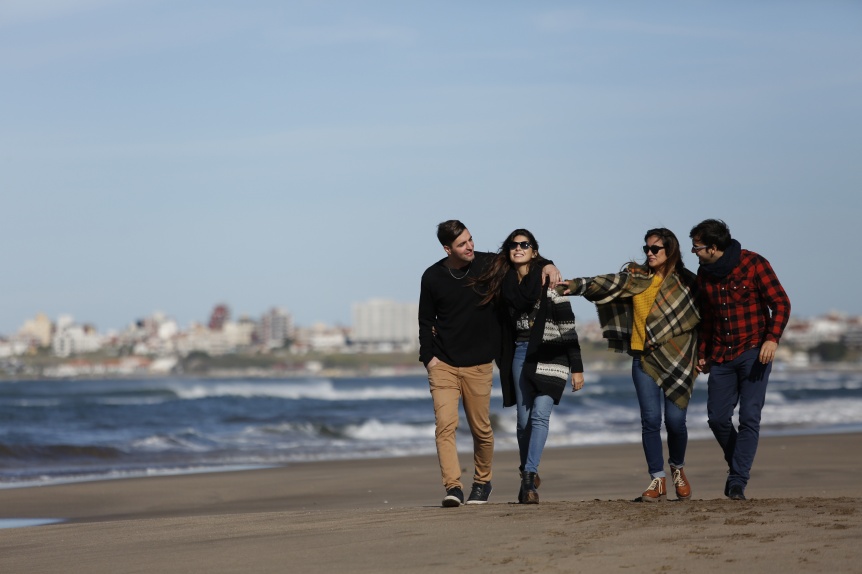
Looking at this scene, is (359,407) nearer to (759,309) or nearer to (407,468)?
(407,468)

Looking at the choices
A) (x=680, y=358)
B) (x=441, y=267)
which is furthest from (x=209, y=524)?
(x=680, y=358)

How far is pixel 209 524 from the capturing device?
6.22 meters

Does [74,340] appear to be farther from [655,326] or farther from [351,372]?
[655,326]

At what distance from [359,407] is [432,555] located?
27.8 m

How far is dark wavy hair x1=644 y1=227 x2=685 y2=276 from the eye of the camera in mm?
6125

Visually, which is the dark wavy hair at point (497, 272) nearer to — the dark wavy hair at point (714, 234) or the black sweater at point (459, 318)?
the black sweater at point (459, 318)

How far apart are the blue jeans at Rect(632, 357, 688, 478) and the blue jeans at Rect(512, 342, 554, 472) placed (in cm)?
52

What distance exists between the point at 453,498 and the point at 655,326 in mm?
1523

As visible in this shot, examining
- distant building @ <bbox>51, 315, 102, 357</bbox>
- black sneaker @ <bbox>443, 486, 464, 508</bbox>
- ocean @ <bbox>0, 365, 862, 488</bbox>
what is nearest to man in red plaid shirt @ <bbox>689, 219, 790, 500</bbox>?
black sneaker @ <bbox>443, 486, 464, 508</bbox>

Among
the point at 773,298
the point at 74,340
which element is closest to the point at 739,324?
the point at 773,298

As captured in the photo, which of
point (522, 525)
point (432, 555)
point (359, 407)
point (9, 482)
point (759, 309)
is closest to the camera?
point (432, 555)

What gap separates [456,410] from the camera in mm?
6449

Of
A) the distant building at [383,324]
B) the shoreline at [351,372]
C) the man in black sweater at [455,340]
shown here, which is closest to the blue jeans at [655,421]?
the man in black sweater at [455,340]

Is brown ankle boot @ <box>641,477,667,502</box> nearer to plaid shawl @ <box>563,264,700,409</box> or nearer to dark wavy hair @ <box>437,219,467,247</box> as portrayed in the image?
A: plaid shawl @ <box>563,264,700,409</box>
